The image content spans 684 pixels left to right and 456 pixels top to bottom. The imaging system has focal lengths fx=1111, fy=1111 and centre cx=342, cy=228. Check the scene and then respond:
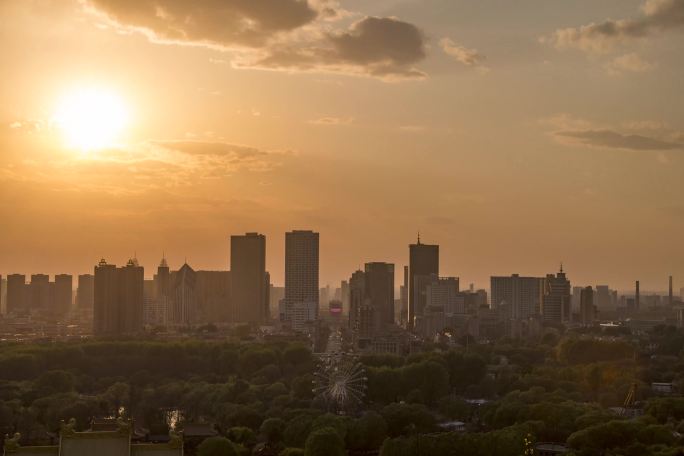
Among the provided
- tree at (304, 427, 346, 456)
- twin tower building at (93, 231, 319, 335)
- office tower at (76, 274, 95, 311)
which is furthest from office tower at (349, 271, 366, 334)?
tree at (304, 427, 346, 456)

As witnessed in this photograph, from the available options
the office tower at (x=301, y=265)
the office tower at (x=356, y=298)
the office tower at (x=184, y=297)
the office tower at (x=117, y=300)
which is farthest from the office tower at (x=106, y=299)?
the office tower at (x=301, y=265)

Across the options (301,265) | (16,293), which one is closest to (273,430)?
(301,265)

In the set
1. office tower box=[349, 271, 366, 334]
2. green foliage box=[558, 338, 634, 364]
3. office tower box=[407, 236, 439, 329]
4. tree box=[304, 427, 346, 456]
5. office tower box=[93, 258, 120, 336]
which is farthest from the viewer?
office tower box=[407, 236, 439, 329]

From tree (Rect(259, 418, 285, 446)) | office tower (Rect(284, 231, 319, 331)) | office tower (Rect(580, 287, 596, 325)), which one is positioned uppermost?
office tower (Rect(284, 231, 319, 331))

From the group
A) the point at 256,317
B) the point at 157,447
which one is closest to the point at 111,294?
the point at 256,317

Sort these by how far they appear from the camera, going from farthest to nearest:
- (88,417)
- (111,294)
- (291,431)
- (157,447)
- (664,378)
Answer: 1. (111,294)
2. (664,378)
3. (88,417)
4. (291,431)
5. (157,447)

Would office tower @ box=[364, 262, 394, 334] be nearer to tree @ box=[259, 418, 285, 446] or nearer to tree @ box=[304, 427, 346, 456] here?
tree @ box=[259, 418, 285, 446]

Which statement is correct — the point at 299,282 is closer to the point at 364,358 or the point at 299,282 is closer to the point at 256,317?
the point at 256,317
